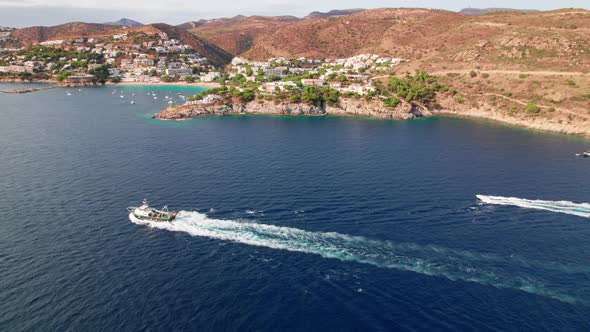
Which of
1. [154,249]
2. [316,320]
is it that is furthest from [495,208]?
[154,249]

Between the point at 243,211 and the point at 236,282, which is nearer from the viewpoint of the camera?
the point at 236,282

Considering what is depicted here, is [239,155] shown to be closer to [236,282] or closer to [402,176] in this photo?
[402,176]

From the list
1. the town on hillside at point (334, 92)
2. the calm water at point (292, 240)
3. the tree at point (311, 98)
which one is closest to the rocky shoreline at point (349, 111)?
the tree at point (311, 98)

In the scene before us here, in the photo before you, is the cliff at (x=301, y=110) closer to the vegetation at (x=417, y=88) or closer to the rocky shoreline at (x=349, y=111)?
the rocky shoreline at (x=349, y=111)

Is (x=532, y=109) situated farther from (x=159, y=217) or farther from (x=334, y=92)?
(x=159, y=217)

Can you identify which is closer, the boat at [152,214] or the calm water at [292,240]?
the calm water at [292,240]

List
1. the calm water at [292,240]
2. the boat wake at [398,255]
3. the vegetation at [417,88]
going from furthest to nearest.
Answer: the vegetation at [417,88] → the boat wake at [398,255] → the calm water at [292,240]


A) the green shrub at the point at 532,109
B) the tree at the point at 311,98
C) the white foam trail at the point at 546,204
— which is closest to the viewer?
the white foam trail at the point at 546,204

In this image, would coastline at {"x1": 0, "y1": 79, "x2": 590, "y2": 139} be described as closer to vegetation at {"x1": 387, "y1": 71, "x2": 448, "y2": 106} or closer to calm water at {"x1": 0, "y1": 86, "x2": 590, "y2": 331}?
vegetation at {"x1": 387, "y1": 71, "x2": 448, "y2": 106}
